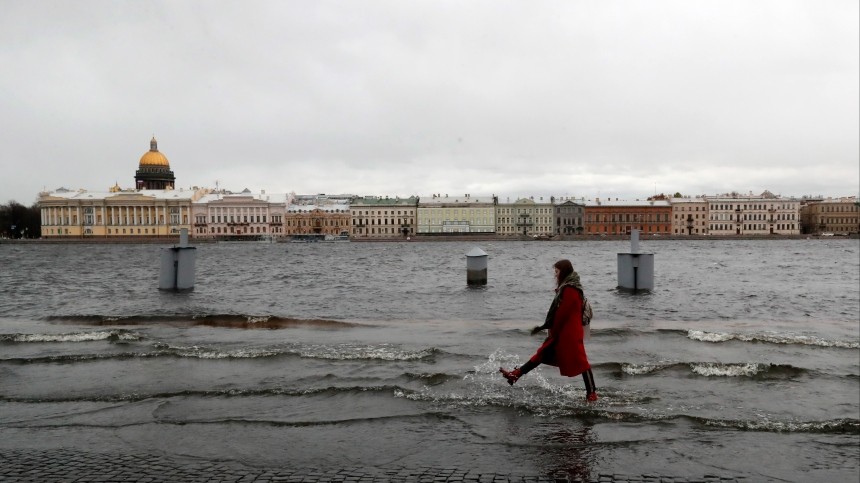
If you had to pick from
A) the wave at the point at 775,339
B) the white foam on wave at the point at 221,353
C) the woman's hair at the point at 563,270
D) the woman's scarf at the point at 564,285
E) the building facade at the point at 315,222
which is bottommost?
the wave at the point at 775,339

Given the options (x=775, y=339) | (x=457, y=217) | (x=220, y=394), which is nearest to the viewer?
(x=220, y=394)

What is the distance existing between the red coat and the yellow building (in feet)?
377

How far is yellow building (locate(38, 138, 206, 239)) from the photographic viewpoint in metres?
114

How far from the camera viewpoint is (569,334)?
5.90 m

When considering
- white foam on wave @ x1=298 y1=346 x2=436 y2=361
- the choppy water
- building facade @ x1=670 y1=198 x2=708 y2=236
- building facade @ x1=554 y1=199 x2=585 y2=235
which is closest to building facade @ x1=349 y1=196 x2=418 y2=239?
building facade @ x1=554 y1=199 x2=585 y2=235

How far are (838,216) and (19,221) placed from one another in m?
139

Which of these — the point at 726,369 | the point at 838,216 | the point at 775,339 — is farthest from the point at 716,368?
the point at 838,216

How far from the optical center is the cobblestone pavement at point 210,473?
4.29 metres

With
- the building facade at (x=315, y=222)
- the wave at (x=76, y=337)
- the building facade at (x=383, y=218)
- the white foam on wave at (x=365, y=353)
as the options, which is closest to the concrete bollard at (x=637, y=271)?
the white foam on wave at (x=365, y=353)

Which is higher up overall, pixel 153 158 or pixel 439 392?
pixel 153 158

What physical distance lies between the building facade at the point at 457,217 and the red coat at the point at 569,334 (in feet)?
366

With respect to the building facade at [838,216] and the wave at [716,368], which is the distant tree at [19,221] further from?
the building facade at [838,216]

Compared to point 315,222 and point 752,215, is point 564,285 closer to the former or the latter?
point 315,222

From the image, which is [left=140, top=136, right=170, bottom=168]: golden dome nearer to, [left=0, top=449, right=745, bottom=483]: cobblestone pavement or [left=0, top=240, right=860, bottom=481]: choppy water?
[left=0, top=240, right=860, bottom=481]: choppy water
